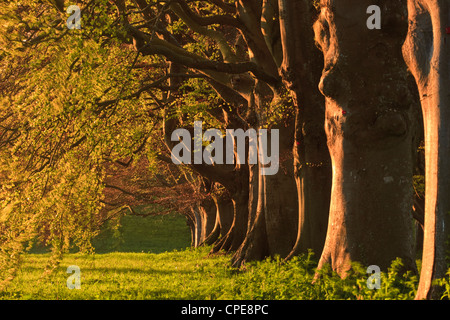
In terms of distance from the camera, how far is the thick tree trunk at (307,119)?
13.6m

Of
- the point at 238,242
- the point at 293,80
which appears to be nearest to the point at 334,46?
the point at 293,80

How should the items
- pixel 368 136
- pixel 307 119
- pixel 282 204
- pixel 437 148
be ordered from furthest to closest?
pixel 282 204, pixel 307 119, pixel 368 136, pixel 437 148

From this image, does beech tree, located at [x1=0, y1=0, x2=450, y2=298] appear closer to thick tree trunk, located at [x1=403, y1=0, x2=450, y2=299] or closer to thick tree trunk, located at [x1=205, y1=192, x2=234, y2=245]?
thick tree trunk, located at [x1=403, y1=0, x2=450, y2=299]

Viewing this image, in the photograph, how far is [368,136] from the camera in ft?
33.8

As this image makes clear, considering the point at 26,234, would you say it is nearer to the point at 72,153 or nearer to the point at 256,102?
the point at 72,153

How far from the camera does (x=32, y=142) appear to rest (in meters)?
11.8

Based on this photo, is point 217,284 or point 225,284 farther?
point 217,284

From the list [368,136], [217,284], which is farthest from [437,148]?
[217,284]

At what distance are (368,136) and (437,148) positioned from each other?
290 centimetres

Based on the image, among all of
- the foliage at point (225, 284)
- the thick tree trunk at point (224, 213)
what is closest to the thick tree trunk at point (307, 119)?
the foliage at point (225, 284)

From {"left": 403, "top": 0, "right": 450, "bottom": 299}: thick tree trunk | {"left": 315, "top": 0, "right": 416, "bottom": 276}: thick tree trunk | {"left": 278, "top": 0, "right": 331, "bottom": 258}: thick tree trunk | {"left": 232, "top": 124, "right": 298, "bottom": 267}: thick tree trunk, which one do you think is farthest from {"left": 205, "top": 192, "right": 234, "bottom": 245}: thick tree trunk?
{"left": 403, "top": 0, "right": 450, "bottom": 299}: thick tree trunk

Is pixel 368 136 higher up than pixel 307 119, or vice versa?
pixel 307 119

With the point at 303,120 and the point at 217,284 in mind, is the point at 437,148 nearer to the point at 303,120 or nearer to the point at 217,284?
the point at 303,120

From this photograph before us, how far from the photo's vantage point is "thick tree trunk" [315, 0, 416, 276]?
1012cm
